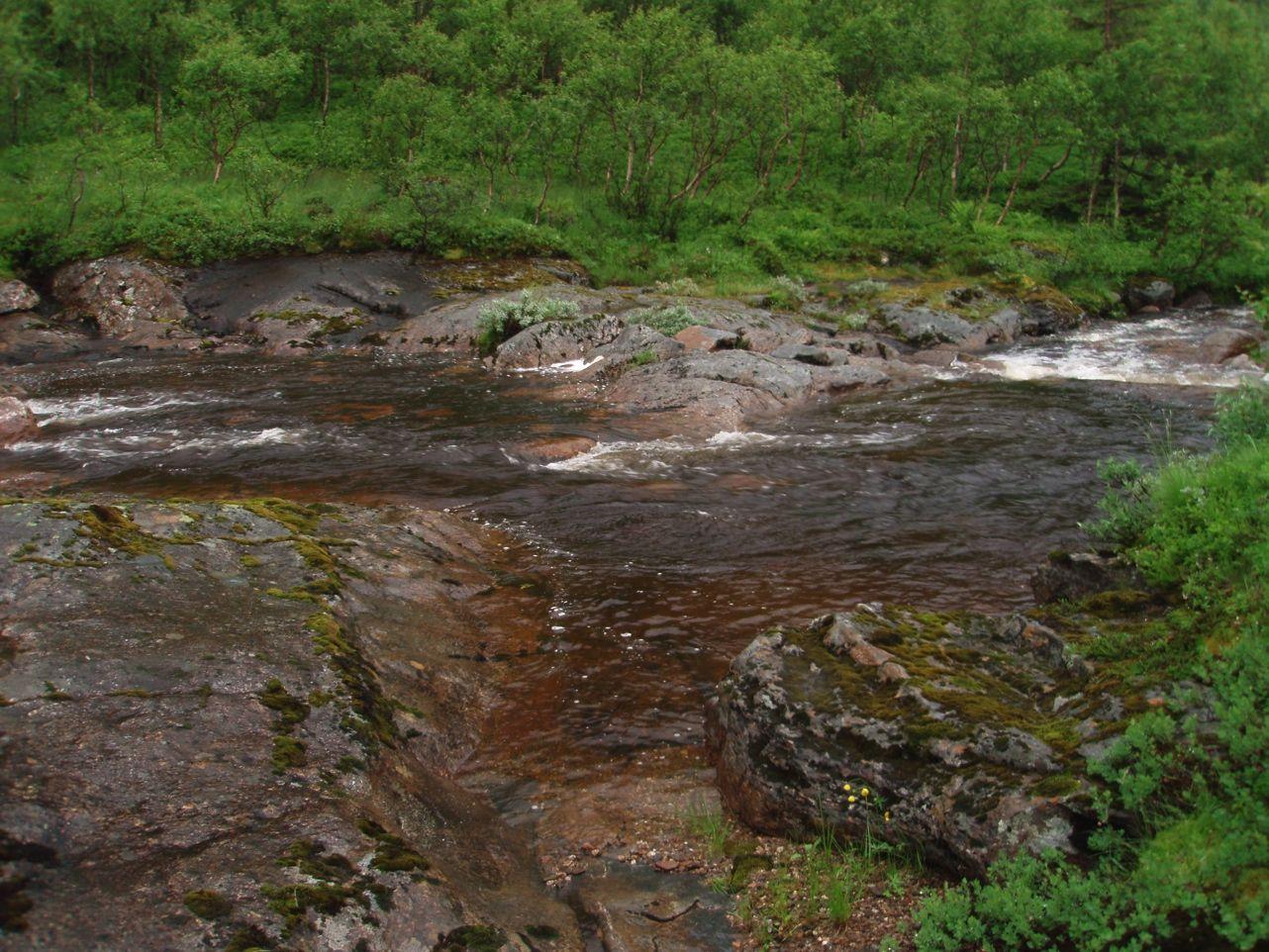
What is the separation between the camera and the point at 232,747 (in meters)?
4.11

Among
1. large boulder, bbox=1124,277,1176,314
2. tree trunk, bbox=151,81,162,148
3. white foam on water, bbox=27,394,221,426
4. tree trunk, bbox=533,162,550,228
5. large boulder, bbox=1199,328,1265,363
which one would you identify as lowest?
large boulder, bbox=1124,277,1176,314

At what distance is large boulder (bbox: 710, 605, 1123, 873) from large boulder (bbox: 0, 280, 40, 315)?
2531 cm

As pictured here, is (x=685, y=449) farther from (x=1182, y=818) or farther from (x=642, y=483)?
(x=1182, y=818)

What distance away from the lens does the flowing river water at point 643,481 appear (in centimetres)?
648

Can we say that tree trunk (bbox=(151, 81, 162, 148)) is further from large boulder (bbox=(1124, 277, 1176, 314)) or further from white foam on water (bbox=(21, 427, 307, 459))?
large boulder (bbox=(1124, 277, 1176, 314))

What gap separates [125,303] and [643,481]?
65.1 ft

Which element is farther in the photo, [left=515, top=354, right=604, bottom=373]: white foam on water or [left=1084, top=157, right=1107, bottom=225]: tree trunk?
[left=1084, top=157, right=1107, bottom=225]: tree trunk

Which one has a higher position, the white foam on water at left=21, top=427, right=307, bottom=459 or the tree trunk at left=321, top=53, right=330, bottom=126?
the tree trunk at left=321, top=53, right=330, bottom=126

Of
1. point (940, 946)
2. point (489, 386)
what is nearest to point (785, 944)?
point (940, 946)

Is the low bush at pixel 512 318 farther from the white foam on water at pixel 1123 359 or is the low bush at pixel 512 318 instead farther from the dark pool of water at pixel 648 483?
the white foam on water at pixel 1123 359

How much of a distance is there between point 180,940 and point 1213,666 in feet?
13.1

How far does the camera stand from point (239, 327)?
23.7m

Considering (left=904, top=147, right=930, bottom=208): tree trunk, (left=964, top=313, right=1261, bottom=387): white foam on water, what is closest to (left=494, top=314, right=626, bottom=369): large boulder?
(left=964, top=313, right=1261, bottom=387): white foam on water

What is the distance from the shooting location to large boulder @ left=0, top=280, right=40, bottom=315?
23219mm
